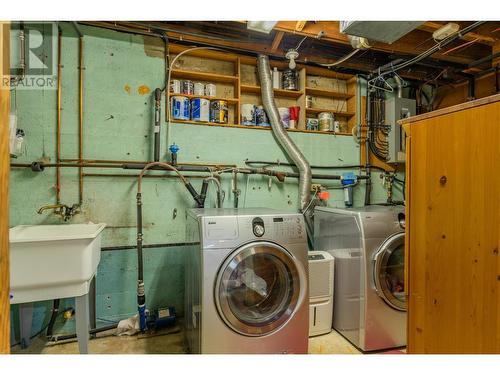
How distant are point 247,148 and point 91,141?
4.47 feet

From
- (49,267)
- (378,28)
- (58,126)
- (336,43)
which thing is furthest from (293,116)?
(49,267)

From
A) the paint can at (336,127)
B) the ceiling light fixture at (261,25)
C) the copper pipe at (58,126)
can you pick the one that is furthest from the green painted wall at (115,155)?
the paint can at (336,127)

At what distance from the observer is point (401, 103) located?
2.93m

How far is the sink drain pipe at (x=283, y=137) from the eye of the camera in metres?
2.52

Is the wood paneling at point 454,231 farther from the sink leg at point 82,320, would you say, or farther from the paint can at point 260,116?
the sink leg at point 82,320

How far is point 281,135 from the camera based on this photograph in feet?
8.41

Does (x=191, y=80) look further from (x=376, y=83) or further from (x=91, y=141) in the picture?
(x=376, y=83)

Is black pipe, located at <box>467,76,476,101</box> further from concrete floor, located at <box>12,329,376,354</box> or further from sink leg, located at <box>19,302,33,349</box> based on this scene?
sink leg, located at <box>19,302,33,349</box>

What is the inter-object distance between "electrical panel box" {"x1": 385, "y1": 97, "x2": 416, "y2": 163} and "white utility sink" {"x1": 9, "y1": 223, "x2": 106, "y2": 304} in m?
2.98

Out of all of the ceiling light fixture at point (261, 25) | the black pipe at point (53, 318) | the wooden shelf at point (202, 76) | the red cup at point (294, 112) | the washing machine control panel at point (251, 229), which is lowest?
the black pipe at point (53, 318)

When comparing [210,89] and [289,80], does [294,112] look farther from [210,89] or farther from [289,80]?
[210,89]

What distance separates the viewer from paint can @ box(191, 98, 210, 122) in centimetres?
243

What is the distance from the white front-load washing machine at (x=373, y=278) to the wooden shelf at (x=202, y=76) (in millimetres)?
1650
